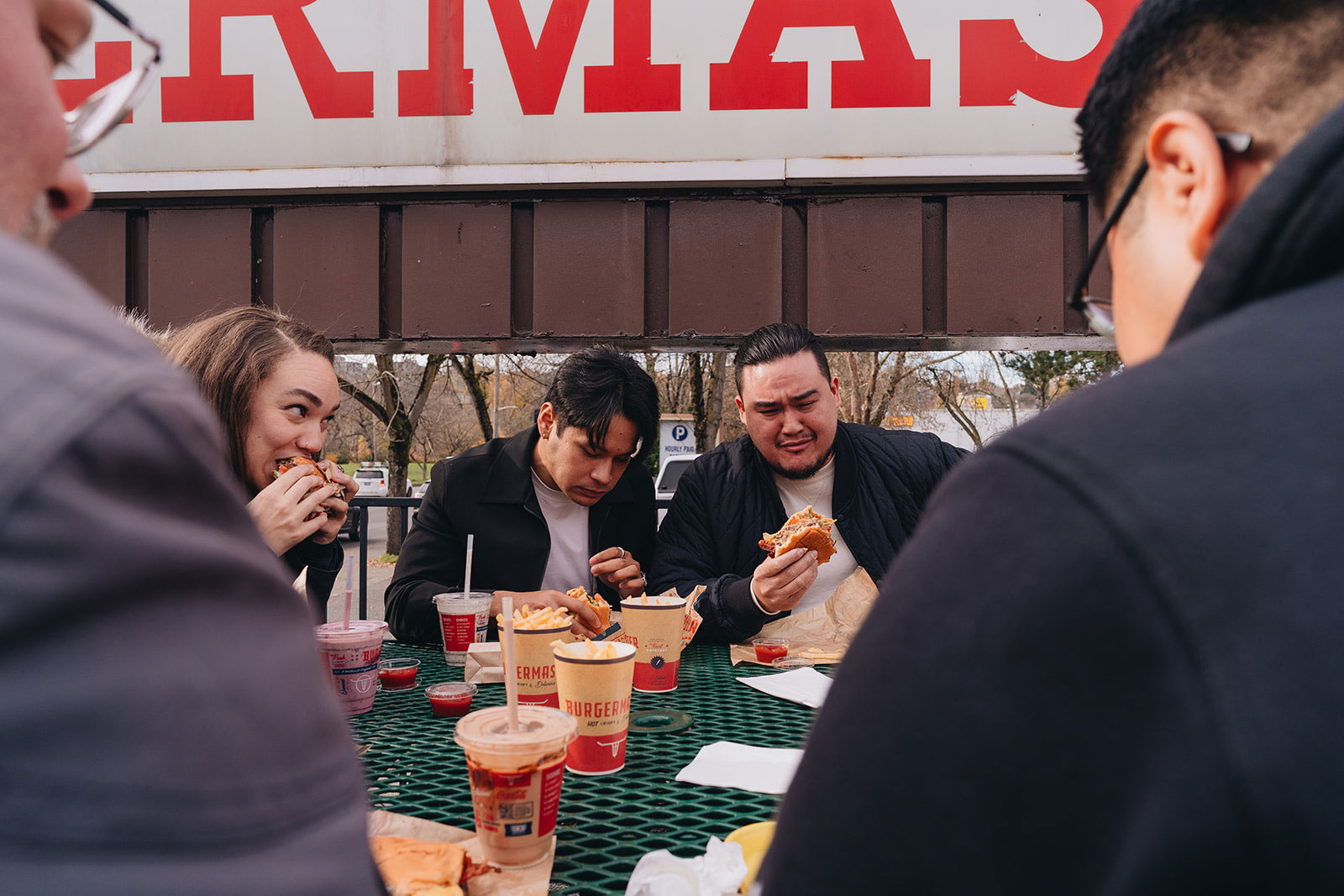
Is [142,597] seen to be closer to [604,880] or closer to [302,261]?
[604,880]

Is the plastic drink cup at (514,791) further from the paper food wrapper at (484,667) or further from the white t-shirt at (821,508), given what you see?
the white t-shirt at (821,508)

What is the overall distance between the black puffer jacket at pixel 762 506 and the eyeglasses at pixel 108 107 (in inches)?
96.3

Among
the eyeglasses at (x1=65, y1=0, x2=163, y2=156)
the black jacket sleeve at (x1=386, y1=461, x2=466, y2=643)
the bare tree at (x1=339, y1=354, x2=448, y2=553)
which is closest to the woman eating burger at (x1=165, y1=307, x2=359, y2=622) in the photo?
the black jacket sleeve at (x1=386, y1=461, x2=466, y2=643)

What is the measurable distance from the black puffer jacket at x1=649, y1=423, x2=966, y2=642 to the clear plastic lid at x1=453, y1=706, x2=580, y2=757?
1659 millimetres

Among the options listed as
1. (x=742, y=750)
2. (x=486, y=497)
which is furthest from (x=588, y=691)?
(x=486, y=497)

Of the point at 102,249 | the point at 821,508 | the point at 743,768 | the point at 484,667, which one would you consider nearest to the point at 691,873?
the point at 743,768

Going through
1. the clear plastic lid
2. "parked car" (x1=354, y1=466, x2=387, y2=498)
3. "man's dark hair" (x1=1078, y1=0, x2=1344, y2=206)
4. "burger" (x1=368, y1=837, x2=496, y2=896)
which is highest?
"man's dark hair" (x1=1078, y1=0, x2=1344, y2=206)

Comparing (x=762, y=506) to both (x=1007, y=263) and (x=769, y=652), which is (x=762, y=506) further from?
(x=1007, y=263)

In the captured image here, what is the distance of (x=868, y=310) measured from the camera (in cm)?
319

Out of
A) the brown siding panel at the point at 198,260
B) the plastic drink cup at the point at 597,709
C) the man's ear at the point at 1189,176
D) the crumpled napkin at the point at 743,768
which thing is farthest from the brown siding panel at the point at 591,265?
the man's ear at the point at 1189,176

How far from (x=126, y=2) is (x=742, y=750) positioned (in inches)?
154

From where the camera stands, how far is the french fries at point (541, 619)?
2049mm

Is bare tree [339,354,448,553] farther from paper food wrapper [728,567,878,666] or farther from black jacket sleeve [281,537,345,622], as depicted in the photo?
paper food wrapper [728,567,878,666]

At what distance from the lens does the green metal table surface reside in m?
1.33
